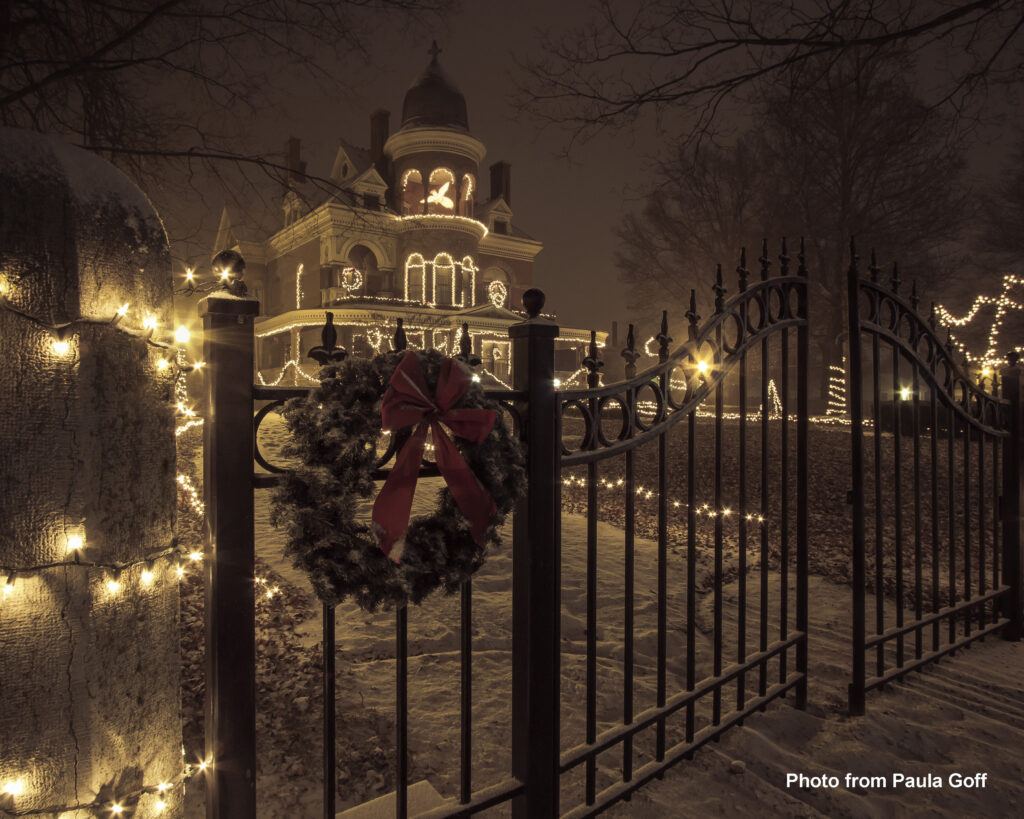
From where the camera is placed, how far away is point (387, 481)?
6.07 ft

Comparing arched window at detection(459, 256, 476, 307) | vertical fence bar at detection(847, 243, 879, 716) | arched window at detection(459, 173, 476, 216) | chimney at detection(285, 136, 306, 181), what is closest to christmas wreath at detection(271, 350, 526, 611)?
vertical fence bar at detection(847, 243, 879, 716)

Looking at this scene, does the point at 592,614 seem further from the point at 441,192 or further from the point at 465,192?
the point at 465,192

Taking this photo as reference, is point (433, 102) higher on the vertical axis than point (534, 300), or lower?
higher

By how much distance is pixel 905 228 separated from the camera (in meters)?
19.3

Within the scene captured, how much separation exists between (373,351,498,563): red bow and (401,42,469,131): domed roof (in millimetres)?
28560

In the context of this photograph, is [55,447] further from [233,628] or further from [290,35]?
[290,35]

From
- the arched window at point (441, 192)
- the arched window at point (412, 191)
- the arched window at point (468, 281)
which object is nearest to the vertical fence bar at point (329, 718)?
the arched window at point (468, 281)

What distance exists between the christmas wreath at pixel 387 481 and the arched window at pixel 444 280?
26.0 meters

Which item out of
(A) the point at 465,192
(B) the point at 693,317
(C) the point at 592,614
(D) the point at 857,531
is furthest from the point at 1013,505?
(A) the point at 465,192

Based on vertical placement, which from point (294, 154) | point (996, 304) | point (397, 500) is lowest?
point (397, 500)

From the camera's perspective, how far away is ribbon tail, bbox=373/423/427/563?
5.97ft

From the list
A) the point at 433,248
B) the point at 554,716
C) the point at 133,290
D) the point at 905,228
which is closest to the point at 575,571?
the point at 554,716

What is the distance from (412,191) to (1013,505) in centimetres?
2697

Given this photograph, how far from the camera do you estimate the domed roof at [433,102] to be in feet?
90.5
